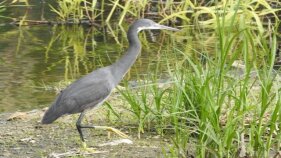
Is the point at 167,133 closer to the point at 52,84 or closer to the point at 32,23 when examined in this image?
the point at 52,84

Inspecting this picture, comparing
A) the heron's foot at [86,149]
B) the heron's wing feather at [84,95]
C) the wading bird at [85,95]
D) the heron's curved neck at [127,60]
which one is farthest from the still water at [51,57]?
the heron's foot at [86,149]

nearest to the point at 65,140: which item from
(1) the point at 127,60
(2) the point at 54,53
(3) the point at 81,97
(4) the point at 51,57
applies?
(3) the point at 81,97

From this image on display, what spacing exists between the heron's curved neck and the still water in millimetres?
819

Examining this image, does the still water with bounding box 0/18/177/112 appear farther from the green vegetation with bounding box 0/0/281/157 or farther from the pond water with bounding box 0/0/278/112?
the green vegetation with bounding box 0/0/281/157

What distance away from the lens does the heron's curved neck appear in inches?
223

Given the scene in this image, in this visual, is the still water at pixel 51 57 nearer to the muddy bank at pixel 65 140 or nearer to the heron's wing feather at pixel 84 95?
the muddy bank at pixel 65 140

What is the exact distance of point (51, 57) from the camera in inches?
391

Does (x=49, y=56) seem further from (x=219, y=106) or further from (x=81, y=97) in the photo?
(x=219, y=106)

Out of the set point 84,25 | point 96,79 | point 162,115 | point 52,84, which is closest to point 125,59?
point 96,79

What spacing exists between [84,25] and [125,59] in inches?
271

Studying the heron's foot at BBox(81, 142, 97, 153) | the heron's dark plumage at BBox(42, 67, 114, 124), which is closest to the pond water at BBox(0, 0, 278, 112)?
the heron's dark plumage at BBox(42, 67, 114, 124)

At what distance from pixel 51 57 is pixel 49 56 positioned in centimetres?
10

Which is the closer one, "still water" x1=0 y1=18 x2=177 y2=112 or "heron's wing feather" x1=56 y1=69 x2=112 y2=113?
"heron's wing feather" x1=56 y1=69 x2=112 y2=113

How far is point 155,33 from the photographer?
1210 centimetres
